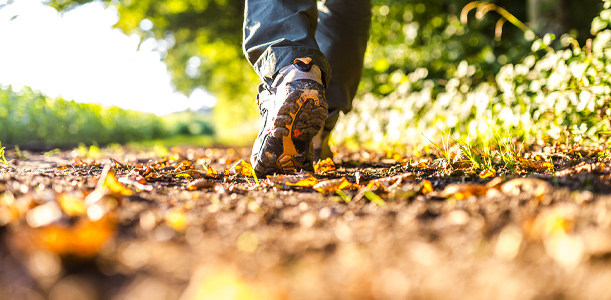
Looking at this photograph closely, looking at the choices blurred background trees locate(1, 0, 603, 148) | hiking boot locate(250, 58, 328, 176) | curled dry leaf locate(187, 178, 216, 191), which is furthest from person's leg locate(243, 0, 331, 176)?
blurred background trees locate(1, 0, 603, 148)

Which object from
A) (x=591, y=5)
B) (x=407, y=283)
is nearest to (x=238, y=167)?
(x=407, y=283)

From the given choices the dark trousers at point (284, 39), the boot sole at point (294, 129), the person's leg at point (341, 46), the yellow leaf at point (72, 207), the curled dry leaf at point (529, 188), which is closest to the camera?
the yellow leaf at point (72, 207)

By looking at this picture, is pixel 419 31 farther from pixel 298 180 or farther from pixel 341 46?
pixel 298 180

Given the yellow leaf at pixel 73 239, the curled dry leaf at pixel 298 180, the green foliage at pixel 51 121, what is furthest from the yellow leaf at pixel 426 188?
the green foliage at pixel 51 121

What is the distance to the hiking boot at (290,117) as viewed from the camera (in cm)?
153

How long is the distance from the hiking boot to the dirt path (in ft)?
1.79

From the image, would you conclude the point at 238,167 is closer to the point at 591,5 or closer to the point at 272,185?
the point at 272,185

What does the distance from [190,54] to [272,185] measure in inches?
534

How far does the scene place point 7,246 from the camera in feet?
2.25

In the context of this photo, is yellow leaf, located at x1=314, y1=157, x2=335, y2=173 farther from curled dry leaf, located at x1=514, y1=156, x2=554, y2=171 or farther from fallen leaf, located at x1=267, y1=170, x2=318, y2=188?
curled dry leaf, located at x1=514, y1=156, x2=554, y2=171

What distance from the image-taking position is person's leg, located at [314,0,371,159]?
2328mm

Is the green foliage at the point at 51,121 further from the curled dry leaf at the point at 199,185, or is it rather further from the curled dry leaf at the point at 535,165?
the curled dry leaf at the point at 535,165

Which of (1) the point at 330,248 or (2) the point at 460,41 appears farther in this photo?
(2) the point at 460,41

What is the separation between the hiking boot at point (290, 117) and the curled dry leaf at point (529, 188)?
0.76 meters
